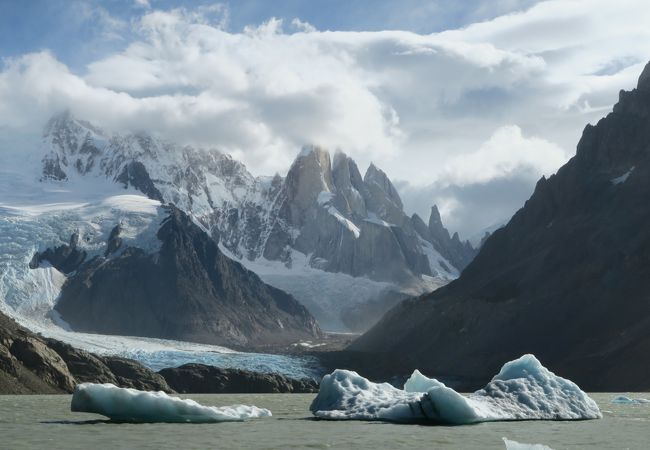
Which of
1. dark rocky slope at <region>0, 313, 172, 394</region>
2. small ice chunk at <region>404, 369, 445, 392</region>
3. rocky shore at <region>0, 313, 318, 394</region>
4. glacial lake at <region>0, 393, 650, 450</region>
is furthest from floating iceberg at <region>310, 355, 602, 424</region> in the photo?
rocky shore at <region>0, 313, 318, 394</region>

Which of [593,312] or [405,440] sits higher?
[593,312]

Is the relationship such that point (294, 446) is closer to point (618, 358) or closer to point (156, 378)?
point (156, 378)

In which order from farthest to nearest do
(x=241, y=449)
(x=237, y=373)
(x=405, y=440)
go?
1. (x=237, y=373)
2. (x=405, y=440)
3. (x=241, y=449)

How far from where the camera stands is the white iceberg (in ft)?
181

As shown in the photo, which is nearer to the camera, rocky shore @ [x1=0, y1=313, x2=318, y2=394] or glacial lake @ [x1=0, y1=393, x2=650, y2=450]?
glacial lake @ [x1=0, y1=393, x2=650, y2=450]

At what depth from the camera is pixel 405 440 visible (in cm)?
4347

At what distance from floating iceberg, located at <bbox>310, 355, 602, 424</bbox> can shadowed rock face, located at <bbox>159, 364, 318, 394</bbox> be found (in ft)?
372

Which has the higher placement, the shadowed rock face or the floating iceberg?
the floating iceberg

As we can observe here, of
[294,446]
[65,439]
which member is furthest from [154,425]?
[294,446]

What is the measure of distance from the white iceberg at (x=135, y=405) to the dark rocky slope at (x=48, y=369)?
64.4 m

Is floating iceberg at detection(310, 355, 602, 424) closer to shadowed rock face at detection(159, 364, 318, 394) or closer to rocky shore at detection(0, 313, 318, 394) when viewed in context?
rocky shore at detection(0, 313, 318, 394)

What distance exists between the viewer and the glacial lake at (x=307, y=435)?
137 feet

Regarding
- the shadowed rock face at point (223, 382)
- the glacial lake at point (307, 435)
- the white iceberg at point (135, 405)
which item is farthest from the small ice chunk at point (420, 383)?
the shadowed rock face at point (223, 382)

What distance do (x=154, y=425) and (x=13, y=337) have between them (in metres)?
85.6
